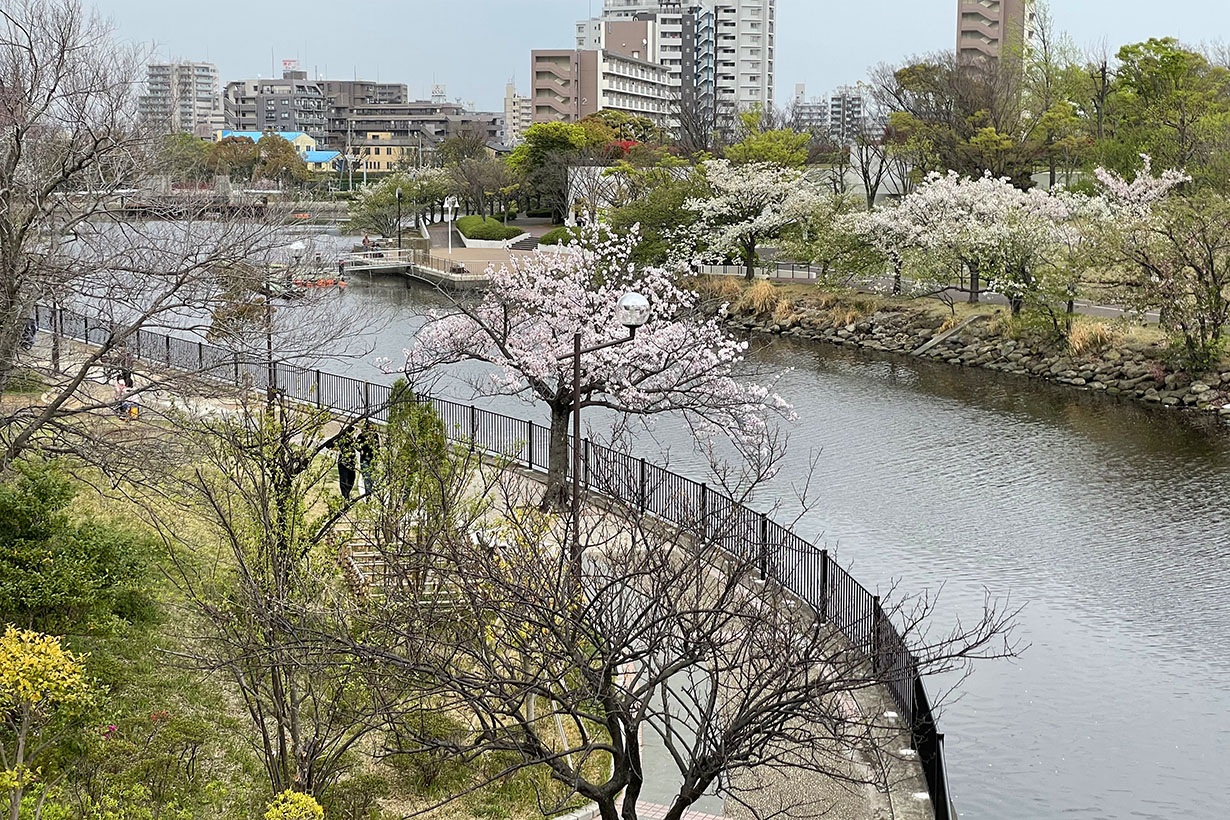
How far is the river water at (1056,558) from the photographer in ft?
42.3

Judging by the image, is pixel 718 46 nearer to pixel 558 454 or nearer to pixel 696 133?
pixel 696 133

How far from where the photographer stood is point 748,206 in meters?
45.4

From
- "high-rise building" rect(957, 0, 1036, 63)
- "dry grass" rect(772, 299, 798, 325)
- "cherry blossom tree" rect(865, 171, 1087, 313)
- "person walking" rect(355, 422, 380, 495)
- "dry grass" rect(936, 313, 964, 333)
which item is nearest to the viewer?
"person walking" rect(355, 422, 380, 495)

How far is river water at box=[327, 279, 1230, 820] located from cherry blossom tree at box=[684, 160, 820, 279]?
507 inches

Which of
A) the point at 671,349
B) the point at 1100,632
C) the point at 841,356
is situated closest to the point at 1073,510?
the point at 1100,632

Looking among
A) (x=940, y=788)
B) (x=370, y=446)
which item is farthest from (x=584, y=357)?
(x=940, y=788)

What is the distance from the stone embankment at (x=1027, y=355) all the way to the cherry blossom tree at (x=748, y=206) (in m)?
3.39

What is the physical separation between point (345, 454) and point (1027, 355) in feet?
80.8

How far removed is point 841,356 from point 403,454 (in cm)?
2567

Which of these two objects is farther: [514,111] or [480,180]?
[514,111]

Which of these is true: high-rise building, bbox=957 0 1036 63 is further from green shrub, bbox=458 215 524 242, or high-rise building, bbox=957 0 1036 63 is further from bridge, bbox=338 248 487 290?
bridge, bbox=338 248 487 290

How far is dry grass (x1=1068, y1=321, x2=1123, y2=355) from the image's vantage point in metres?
32.7

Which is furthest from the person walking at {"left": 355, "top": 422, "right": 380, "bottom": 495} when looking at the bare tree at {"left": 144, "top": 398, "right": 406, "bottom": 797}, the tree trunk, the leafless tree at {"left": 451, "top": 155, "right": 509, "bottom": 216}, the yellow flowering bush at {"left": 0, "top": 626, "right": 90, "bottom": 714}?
the leafless tree at {"left": 451, "top": 155, "right": 509, "bottom": 216}

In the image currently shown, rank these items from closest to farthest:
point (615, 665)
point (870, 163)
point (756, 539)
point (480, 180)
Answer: point (615, 665), point (756, 539), point (870, 163), point (480, 180)
